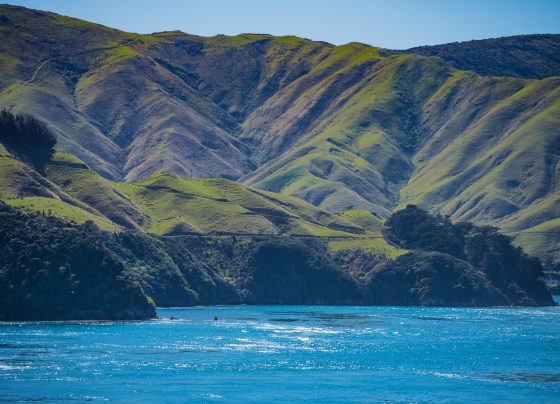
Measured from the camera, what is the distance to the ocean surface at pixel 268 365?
12031 cm

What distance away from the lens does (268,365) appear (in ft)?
480

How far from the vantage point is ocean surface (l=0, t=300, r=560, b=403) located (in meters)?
120

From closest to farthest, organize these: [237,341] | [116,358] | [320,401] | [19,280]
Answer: [320,401] < [116,358] < [237,341] < [19,280]

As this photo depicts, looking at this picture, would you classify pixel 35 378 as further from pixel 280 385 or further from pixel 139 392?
pixel 280 385

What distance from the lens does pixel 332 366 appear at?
147 m

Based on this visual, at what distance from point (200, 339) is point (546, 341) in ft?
181

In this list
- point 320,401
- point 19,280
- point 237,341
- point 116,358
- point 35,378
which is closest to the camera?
point 320,401

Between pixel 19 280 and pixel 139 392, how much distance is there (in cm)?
7926

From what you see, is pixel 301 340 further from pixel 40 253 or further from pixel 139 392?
pixel 139 392

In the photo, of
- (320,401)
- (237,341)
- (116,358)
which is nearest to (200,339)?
(237,341)

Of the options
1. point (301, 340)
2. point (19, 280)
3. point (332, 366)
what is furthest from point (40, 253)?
point (332, 366)

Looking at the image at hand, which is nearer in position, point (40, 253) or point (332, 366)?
point (332, 366)

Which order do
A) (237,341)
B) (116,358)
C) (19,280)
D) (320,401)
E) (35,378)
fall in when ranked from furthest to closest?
(19,280) < (237,341) < (116,358) < (35,378) < (320,401)

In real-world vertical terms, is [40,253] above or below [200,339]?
above
